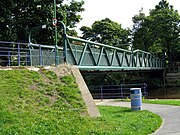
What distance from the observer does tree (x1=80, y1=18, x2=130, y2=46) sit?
6294cm

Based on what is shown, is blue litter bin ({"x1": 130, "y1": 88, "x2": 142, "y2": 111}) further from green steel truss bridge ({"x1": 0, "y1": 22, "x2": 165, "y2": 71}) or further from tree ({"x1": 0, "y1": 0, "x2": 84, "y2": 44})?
tree ({"x1": 0, "y1": 0, "x2": 84, "y2": 44})

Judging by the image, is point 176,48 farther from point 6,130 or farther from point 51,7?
point 6,130

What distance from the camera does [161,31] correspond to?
56.2 meters

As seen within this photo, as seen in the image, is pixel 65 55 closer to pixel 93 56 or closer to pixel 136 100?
pixel 136 100

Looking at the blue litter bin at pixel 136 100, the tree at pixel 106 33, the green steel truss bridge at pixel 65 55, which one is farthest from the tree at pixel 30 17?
the tree at pixel 106 33

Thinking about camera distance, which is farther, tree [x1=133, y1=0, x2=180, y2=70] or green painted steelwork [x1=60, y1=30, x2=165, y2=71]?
tree [x1=133, y1=0, x2=180, y2=70]

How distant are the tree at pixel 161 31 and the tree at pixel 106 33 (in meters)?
3.45

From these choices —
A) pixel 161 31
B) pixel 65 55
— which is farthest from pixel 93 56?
pixel 161 31

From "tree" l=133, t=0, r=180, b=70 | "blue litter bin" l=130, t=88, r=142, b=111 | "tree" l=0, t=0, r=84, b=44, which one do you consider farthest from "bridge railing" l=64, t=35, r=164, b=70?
"tree" l=133, t=0, r=180, b=70

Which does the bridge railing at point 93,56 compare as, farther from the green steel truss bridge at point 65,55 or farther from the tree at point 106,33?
the tree at point 106,33

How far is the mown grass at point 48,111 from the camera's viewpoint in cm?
959

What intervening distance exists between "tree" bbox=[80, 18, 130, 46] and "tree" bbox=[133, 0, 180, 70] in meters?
3.45

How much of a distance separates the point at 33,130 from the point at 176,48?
5248 cm

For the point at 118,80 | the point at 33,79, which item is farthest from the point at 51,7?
the point at 118,80
